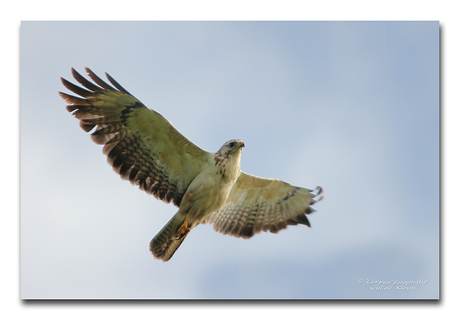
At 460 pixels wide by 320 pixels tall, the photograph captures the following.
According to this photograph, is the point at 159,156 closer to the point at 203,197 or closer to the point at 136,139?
the point at 136,139

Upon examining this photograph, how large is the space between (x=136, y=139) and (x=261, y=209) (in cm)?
188

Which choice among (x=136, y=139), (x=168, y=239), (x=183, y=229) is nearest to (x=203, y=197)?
(x=183, y=229)

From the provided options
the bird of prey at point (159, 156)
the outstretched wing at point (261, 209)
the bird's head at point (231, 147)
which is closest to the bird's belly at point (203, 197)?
the bird of prey at point (159, 156)

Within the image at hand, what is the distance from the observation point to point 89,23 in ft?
13.1

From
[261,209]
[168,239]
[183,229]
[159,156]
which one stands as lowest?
[168,239]

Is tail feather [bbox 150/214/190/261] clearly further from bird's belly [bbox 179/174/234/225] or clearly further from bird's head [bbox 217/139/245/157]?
bird's head [bbox 217/139/245/157]

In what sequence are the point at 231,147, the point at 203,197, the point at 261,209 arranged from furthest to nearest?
the point at 261,209
the point at 203,197
the point at 231,147

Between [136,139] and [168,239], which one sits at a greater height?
[136,139]

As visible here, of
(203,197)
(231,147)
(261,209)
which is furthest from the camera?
A: (261,209)

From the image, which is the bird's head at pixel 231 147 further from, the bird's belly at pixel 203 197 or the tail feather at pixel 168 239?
the tail feather at pixel 168 239

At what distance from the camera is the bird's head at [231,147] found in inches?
166

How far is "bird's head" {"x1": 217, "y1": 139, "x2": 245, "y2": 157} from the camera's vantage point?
4.22 meters

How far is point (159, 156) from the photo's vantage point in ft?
14.7

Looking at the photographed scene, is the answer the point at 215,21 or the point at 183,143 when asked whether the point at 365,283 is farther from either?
the point at 215,21
